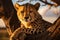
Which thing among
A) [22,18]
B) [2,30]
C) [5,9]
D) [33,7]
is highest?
[5,9]

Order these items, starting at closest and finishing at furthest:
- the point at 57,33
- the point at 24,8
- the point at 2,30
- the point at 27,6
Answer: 1. the point at 57,33
2. the point at 27,6
3. the point at 24,8
4. the point at 2,30

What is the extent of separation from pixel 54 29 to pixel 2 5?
0.68 m

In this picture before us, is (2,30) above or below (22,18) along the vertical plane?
below

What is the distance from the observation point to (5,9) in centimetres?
207

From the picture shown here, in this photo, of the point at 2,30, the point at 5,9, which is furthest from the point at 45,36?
the point at 2,30

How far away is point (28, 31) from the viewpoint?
161 cm

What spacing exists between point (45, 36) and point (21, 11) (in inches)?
59.6

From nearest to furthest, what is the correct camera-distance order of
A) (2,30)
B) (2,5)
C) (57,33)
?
(57,33)
(2,5)
(2,30)

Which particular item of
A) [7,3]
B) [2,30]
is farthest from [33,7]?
[2,30]

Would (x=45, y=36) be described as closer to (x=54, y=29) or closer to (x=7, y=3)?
(x=54, y=29)

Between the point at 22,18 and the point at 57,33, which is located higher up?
the point at 57,33

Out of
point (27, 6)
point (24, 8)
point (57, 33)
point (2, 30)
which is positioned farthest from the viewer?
point (2, 30)

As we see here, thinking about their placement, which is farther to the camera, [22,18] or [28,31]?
[22,18]

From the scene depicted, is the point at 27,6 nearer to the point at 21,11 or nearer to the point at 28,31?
the point at 21,11
